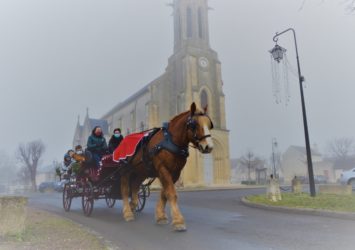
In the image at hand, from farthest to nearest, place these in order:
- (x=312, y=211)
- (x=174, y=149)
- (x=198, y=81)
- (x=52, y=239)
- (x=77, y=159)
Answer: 1. (x=198, y=81)
2. (x=77, y=159)
3. (x=312, y=211)
4. (x=174, y=149)
5. (x=52, y=239)

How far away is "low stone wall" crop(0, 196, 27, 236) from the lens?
6.28 m

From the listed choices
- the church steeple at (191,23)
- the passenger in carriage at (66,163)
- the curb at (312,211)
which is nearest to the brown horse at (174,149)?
the curb at (312,211)

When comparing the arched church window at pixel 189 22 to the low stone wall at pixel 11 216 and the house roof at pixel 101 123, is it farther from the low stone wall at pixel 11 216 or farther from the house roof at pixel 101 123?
the low stone wall at pixel 11 216

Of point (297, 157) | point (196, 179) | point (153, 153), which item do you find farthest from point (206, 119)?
point (297, 157)

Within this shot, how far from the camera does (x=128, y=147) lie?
784cm

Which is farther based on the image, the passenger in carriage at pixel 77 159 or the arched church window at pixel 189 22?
the arched church window at pixel 189 22

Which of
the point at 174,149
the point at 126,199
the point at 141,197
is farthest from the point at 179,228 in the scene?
the point at 141,197

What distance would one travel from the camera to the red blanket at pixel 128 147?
25.2 feet

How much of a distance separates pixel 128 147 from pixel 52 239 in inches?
102

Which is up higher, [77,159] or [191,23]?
[191,23]

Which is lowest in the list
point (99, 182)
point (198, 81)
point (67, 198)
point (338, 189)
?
point (67, 198)

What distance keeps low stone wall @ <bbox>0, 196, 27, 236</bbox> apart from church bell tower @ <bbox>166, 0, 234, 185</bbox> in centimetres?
3168

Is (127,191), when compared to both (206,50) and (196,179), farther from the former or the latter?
(206,50)

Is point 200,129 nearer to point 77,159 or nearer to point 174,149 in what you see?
point 174,149
